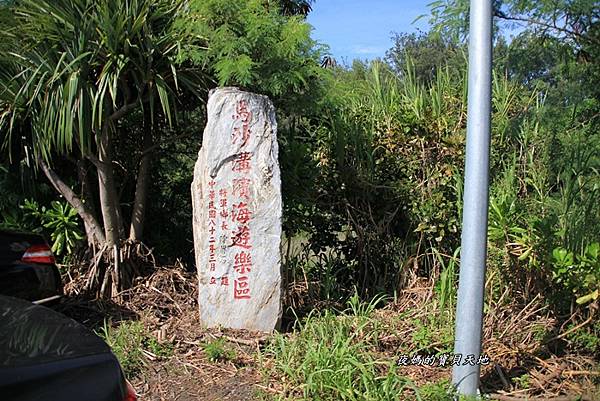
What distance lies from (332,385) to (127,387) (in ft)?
5.75

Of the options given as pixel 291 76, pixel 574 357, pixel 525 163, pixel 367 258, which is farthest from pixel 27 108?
pixel 574 357

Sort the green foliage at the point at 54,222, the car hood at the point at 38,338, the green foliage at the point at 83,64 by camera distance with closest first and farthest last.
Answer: the car hood at the point at 38,338 < the green foliage at the point at 83,64 < the green foliage at the point at 54,222

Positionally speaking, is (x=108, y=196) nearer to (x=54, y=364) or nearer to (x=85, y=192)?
(x=85, y=192)

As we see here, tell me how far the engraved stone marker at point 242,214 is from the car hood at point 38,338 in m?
2.13

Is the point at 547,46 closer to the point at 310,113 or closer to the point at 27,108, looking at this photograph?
the point at 310,113

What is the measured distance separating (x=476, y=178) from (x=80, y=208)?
12.6 ft

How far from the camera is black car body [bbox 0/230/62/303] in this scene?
4.29 metres

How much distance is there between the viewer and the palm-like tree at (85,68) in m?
4.96

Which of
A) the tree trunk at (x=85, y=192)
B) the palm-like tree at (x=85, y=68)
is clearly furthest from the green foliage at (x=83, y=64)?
the tree trunk at (x=85, y=192)

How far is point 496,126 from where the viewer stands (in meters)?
5.50

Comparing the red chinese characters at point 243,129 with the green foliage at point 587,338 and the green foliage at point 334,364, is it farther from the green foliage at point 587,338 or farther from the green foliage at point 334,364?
the green foliage at point 587,338

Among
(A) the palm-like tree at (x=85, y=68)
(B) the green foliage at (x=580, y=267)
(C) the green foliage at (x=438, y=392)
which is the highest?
(A) the palm-like tree at (x=85, y=68)

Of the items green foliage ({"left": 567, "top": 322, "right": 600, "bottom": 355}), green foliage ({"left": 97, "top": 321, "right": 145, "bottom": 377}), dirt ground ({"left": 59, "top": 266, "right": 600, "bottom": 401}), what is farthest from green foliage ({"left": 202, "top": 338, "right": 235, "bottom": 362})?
green foliage ({"left": 567, "top": 322, "right": 600, "bottom": 355})

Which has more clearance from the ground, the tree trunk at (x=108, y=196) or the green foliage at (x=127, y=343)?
the tree trunk at (x=108, y=196)
